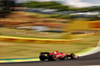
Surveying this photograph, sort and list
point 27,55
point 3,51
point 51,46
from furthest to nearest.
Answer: point 51,46 < point 3,51 < point 27,55

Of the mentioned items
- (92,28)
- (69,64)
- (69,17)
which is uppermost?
(69,17)

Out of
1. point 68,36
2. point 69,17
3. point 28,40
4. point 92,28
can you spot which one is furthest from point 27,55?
point 69,17

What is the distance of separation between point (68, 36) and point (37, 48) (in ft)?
16.1

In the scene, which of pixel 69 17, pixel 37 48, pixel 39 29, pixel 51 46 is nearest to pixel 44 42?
pixel 51 46

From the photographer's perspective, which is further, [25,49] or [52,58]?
[25,49]

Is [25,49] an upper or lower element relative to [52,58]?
upper

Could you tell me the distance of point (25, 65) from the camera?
701 cm

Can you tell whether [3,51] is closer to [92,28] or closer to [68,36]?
[68,36]

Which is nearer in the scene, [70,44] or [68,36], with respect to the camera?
[70,44]

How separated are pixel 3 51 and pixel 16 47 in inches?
40.6

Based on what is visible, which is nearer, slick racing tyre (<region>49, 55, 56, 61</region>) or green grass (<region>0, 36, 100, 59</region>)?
slick racing tyre (<region>49, 55, 56, 61</region>)

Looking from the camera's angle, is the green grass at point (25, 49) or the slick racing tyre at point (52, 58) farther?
the green grass at point (25, 49)

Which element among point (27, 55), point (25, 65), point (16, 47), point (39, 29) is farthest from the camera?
point (39, 29)

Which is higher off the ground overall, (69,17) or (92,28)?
(69,17)
